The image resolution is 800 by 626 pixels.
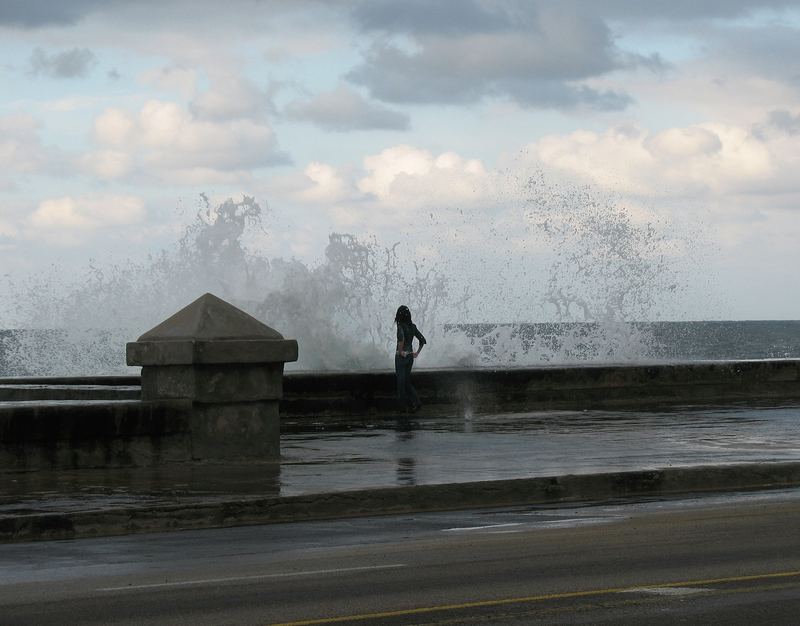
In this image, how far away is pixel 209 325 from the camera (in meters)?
14.8

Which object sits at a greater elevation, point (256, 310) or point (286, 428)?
point (256, 310)

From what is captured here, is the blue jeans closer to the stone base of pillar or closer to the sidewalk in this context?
the sidewalk

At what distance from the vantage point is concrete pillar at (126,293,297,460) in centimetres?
1466

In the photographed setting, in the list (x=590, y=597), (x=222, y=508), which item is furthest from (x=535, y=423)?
(x=590, y=597)

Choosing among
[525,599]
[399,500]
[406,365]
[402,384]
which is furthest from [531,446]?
[525,599]

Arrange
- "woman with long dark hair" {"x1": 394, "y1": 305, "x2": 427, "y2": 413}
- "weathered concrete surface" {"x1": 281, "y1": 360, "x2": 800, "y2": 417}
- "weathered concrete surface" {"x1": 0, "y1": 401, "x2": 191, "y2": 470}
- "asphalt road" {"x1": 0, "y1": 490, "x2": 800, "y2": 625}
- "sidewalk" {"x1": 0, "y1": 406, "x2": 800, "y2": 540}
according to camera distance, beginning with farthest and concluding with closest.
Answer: "weathered concrete surface" {"x1": 281, "y1": 360, "x2": 800, "y2": 417}
"woman with long dark hair" {"x1": 394, "y1": 305, "x2": 427, "y2": 413}
"weathered concrete surface" {"x1": 0, "y1": 401, "x2": 191, "y2": 470}
"sidewalk" {"x1": 0, "y1": 406, "x2": 800, "y2": 540}
"asphalt road" {"x1": 0, "y1": 490, "x2": 800, "y2": 625}

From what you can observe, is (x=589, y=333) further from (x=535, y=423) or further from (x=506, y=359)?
(x=535, y=423)

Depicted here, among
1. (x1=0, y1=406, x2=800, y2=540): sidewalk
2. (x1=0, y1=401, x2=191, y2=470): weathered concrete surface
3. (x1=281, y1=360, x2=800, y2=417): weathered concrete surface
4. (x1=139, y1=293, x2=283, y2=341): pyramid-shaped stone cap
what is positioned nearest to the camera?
(x1=0, y1=406, x2=800, y2=540): sidewalk

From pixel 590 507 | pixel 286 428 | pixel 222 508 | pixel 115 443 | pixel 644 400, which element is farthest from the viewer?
pixel 644 400

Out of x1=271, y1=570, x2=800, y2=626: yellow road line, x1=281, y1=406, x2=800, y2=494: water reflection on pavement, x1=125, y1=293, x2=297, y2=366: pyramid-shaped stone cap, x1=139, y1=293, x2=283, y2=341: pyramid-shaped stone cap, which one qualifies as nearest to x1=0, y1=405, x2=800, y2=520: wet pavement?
x1=281, y1=406, x2=800, y2=494: water reflection on pavement

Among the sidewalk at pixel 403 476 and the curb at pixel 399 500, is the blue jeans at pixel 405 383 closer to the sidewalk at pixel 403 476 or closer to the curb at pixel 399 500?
the sidewalk at pixel 403 476

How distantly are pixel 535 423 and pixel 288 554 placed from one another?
10387mm

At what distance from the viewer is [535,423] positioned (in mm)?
20062

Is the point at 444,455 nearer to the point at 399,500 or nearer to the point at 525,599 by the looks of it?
the point at 399,500
